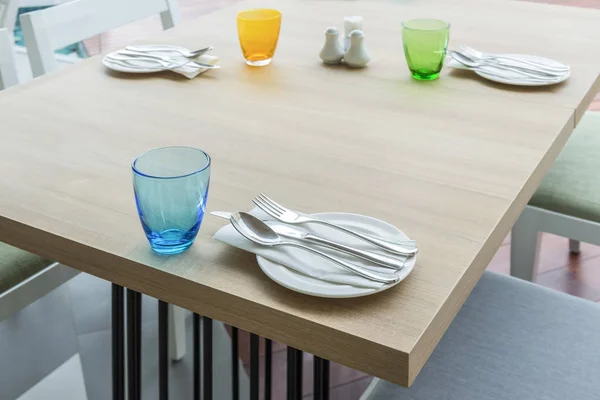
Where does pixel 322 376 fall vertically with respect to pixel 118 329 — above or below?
below

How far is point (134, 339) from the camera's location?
3.35 feet

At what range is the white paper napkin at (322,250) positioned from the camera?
0.71 m

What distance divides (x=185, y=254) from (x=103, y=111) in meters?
0.47

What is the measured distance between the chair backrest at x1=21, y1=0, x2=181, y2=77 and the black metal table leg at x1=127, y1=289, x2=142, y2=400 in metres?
0.68

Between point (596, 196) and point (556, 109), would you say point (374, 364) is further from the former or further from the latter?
point (596, 196)

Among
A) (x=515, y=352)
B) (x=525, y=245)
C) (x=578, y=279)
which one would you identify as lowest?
(x=578, y=279)

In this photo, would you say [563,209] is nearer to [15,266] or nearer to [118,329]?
[118,329]

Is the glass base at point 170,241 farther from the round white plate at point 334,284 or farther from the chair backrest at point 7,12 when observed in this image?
the chair backrest at point 7,12

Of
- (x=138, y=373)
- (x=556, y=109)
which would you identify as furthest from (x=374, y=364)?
(x=556, y=109)

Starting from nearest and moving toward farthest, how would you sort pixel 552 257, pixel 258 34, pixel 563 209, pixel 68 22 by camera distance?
pixel 258 34, pixel 563 209, pixel 68 22, pixel 552 257

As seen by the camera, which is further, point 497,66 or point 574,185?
point 574,185

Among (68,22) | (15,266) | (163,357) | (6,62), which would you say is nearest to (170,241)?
(163,357)

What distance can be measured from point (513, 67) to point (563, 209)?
33 centimetres

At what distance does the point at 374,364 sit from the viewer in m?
0.64
